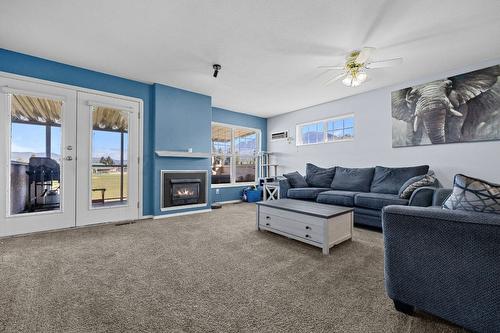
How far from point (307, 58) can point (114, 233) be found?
12.4 ft

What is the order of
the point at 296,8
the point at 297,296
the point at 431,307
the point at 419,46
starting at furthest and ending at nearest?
1. the point at 419,46
2. the point at 296,8
3. the point at 297,296
4. the point at 431,307

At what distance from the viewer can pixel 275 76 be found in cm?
370

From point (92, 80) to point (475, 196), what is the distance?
4.77m

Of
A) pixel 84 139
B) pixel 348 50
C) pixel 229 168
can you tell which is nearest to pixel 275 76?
pixel 348 50

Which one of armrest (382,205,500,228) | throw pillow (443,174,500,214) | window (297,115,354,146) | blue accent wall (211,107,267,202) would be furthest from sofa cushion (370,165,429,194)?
blue accent wall (211,107,267,202)

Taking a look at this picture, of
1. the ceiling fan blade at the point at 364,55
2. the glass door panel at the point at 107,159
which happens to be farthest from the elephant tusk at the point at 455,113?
the glass door panel at the point at 107,159

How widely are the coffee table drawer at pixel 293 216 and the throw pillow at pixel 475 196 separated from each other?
1254 mm

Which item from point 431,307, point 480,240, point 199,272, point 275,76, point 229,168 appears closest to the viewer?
point 480,240

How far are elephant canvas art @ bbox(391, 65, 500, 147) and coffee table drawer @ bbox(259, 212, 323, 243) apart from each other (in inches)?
110

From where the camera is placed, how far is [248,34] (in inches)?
99.2

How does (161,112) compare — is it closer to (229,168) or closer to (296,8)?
(229,168)

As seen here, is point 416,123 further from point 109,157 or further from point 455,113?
point 109,157

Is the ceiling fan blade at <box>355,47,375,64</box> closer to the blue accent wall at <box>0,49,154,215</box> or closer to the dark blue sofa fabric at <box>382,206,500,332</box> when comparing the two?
the dark blue sofa fabric at <box>382,206,500,332</box>

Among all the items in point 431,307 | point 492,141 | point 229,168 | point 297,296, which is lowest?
point 297,296
